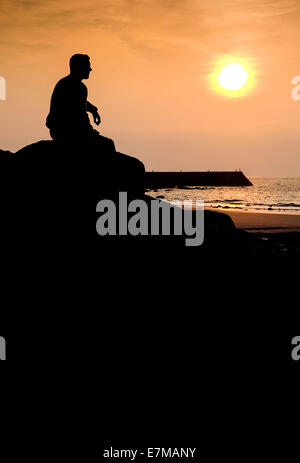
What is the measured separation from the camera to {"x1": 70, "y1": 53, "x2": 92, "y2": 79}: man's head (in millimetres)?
10312

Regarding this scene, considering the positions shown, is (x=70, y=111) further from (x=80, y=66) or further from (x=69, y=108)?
(x=80, y=66)

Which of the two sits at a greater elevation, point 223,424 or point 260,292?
point 260,292

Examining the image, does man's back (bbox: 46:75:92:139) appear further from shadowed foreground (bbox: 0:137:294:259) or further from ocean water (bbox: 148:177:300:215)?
ocean water (bbox: 148:177:300:215)

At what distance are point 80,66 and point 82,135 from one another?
129 cm

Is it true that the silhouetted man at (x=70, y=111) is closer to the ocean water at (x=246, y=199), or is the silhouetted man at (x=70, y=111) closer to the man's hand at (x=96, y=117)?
the man's hand at (x=96, y=117)

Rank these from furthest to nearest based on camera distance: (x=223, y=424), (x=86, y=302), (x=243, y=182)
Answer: (x=243, y=182), (x=86, y=302), (x=223, y=424)

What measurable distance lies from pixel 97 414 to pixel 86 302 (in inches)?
76.4

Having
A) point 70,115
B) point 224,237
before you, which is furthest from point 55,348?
point 70,115

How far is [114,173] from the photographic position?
33.4 feet

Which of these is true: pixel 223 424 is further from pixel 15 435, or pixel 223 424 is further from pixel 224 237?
pixel 224 237

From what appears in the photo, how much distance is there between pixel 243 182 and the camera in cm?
17175

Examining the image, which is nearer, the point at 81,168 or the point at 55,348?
the point at 55,348
